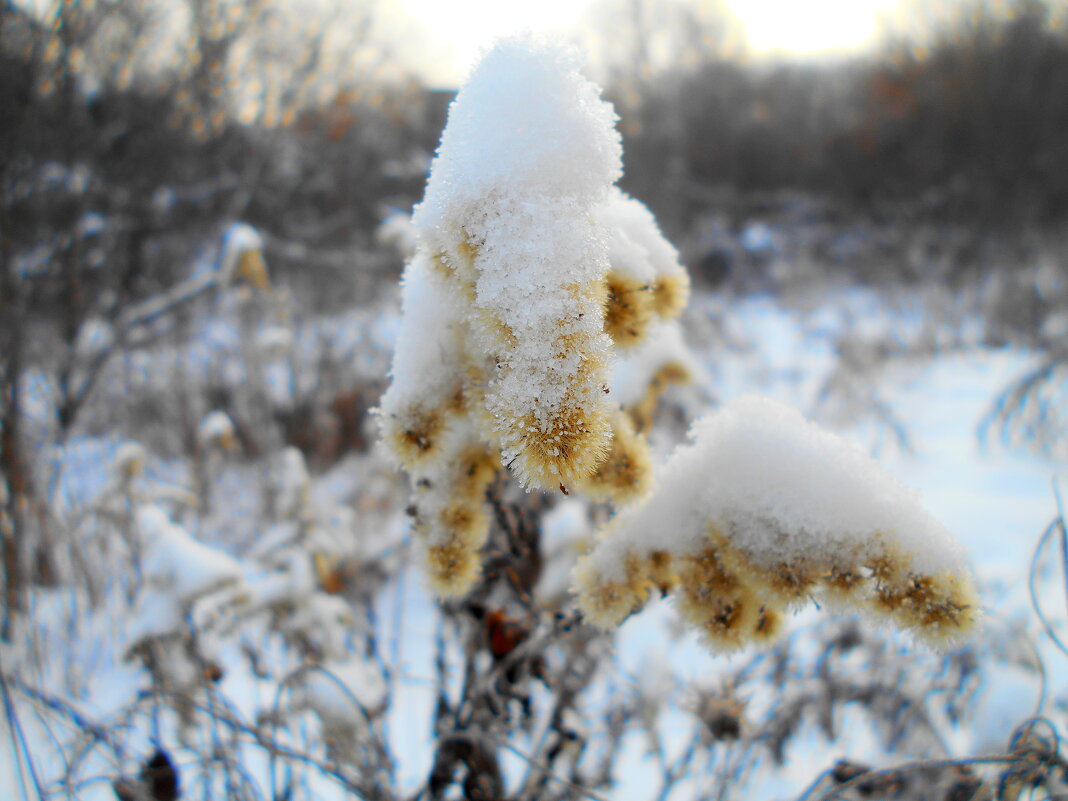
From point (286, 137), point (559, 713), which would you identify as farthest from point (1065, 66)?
point (559, 713)

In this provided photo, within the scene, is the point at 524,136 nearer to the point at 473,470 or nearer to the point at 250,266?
the point at 473,470

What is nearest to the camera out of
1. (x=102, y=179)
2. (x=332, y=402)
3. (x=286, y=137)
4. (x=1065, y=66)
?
(x=102, y=179)

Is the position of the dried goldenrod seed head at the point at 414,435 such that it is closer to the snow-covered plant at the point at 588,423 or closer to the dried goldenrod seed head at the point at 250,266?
the snow-covered plant at the point at 588,423

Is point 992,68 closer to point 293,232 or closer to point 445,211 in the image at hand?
point 293,232

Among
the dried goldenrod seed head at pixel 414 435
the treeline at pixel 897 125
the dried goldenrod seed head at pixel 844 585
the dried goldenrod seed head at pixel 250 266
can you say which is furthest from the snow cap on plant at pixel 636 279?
the treeline at pixel 897 125

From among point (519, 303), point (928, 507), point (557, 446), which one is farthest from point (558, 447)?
point (928, 507)

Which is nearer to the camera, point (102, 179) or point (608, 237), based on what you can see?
point (608, 237)

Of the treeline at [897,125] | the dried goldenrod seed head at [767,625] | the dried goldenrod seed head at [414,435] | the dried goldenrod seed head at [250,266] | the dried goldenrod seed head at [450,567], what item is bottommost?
the dried goldenrod seed head at [450,567]
